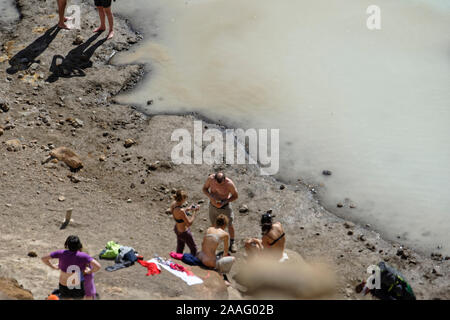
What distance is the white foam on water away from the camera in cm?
1603

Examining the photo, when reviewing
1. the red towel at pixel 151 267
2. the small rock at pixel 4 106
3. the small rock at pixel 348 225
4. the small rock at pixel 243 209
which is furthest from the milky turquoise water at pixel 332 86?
the red towel at pixel 151 267

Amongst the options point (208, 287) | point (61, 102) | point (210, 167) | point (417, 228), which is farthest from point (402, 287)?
point (61, 102)

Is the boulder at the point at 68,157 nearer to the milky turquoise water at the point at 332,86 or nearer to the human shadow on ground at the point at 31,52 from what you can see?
the milky turquoise water at the point at 332,86

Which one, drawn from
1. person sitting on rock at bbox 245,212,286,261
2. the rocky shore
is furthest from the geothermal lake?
person sitting on rock at bbox 245,212,286,261

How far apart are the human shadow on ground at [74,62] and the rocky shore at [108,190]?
0.08 feet

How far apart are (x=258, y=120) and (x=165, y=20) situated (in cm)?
496

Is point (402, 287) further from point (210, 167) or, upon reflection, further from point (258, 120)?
point (258, 120)

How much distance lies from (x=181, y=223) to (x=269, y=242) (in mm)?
1427

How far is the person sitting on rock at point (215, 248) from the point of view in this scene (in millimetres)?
9461

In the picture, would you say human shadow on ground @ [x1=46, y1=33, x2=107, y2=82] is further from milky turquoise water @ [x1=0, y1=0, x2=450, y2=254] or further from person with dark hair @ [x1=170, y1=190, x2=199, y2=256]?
person with dark hair @ [x1=170, y1=190, x2=199, y2=256]

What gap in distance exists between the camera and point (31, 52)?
1480 cm

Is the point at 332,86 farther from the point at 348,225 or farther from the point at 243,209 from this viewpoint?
the point at 243,209

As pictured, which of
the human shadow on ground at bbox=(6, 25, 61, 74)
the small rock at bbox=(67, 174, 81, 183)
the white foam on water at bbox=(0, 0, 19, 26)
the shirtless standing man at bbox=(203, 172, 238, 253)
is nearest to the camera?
the shirtless standing man at bbox=(203, 172, 238, 253)

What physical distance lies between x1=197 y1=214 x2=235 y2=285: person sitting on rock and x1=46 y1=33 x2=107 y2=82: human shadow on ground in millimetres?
6594
